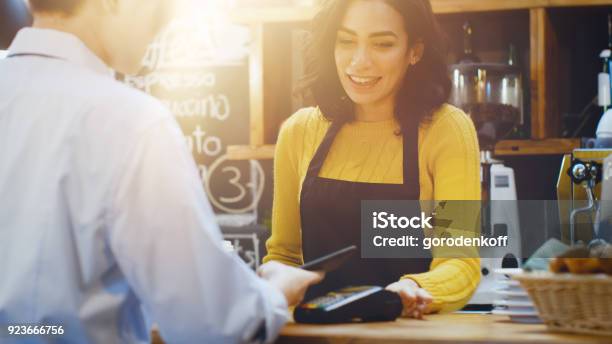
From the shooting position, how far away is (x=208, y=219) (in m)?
1.06

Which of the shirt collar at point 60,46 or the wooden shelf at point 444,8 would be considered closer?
the shirt collar at point 60,46

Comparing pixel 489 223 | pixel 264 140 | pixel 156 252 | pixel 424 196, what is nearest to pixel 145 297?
Answer: pixel 156 252

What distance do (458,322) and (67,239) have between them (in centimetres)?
68

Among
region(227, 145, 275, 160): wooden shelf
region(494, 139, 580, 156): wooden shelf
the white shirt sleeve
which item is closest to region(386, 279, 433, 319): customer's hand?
the white shirt sleeve

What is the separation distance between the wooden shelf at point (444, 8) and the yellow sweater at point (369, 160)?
28.6 inches

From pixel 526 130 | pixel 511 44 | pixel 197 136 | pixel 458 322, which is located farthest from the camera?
pixel 197 136

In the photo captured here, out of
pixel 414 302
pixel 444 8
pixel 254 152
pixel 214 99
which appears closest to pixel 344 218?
pixel 414 302

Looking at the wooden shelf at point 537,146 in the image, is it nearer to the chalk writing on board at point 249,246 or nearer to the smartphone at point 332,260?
the chalk writing on board at point 249,246

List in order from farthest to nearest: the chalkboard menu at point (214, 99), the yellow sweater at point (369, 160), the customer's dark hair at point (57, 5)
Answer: the chalkboard menu at point (214, 99) → the yellow sweater at point (369, 160) → the customer's dark hair at point (57, 5)

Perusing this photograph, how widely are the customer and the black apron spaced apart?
905 mm

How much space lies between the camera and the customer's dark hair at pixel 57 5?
115cm

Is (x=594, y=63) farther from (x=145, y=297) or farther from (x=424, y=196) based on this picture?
(x=145, y=297)

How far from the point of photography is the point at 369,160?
6.72ft

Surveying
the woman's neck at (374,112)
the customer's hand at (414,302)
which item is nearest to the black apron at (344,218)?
the woman's neck at (374,112)
